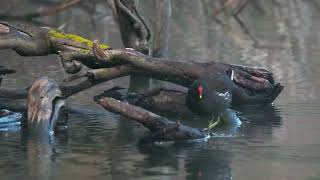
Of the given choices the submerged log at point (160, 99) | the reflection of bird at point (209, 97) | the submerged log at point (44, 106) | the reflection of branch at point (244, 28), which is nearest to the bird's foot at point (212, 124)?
the reflection of bird at point (209, 97)

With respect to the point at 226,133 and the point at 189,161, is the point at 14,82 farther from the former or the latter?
the point at 189,161

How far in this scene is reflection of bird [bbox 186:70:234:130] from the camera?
9.69 meters

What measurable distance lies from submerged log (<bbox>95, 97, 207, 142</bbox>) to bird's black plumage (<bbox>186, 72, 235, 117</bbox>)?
1012mm

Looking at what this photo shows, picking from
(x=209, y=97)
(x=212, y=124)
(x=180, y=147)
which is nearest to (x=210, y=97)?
(x=209, y=97)

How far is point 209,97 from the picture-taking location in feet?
31.8

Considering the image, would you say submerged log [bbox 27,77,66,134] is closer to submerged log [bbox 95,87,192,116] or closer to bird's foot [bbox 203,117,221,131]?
submerged log [bbox 95,87,192,116]

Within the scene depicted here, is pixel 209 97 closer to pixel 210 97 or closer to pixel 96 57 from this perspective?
A: pixel 210 97

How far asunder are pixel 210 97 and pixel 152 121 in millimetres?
1340

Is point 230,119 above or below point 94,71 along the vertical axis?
below

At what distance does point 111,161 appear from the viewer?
8047 millimetres

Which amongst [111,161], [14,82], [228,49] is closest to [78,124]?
[111,161]

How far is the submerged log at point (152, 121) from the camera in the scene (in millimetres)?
8562

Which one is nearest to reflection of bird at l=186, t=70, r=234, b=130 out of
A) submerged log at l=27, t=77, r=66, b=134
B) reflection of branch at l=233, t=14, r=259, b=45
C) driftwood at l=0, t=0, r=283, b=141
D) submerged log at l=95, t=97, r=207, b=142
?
driftwood at l=0, t=0, r=283, b=141

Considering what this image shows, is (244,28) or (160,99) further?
(244,28)
